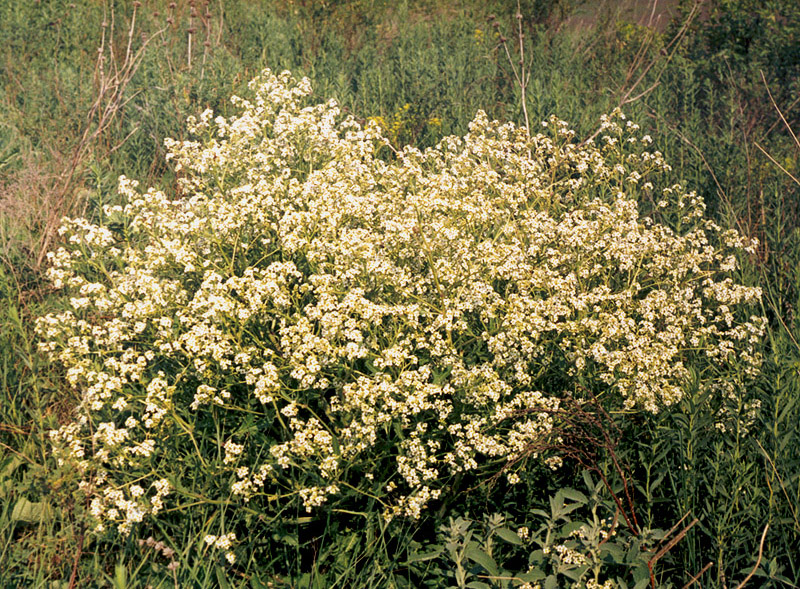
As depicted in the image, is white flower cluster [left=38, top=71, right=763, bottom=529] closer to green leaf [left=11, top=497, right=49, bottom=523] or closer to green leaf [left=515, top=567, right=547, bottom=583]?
green leaf [left=11, top=497, right=49, bottom=523]

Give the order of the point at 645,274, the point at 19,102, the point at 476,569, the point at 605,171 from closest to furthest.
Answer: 1. the point at 476,569
2. the point at 645,274
3. the point at 605,171
4. the point at 19,102

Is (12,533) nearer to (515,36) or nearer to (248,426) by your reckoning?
(248,426)

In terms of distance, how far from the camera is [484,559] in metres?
2.75

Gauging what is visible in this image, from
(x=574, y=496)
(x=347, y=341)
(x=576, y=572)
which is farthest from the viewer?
(x=347, y=341)

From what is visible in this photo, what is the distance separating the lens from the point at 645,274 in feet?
13.2

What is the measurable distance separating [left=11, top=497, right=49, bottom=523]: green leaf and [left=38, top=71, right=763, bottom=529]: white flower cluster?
26 centimetres

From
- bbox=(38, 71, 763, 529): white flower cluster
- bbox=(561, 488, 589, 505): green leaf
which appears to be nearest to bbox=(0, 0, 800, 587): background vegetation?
bbox=(561, 488, 589, 505): green leaf

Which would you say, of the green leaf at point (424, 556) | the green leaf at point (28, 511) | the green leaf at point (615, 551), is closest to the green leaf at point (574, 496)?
the green leaf at point (615, 551)

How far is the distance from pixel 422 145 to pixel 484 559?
442 centimetres

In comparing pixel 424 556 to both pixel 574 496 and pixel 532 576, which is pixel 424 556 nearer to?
pixel 532 576

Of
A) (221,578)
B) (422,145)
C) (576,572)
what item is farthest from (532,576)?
(422,145)

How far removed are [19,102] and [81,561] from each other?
587 centimetres

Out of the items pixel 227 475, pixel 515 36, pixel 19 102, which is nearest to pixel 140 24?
pixel 19 102

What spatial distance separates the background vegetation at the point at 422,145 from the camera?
2.99 m
